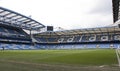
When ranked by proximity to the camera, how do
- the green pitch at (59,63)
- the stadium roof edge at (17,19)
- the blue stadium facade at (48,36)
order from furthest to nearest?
the blue stadium facade at (48,36) → the stadium roof edge at (17,19) → the green pitch at (59,63)

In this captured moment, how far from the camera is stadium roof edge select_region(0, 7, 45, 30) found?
66.8 m

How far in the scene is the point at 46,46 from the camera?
3730 inches

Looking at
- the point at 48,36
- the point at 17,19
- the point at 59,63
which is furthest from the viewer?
the point at 48,36

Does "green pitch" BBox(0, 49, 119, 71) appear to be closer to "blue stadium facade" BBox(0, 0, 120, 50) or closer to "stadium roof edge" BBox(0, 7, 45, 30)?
"stadium roof edge" BBox(0, 7, 45, 30)

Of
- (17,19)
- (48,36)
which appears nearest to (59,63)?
(17,19)

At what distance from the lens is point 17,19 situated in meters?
75.5

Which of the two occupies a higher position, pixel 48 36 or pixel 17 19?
pixel 17 19

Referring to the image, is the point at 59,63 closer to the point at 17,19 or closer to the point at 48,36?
the point at 17,19

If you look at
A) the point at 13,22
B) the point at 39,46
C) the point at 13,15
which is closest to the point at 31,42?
the point at 39,46

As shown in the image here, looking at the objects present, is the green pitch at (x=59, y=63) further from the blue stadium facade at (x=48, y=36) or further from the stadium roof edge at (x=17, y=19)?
the blue stadium facade at (x=48, y=36)

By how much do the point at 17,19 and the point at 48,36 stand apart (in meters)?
26.7

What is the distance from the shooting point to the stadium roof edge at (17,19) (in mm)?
66750

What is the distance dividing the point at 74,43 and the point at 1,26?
3001 cm

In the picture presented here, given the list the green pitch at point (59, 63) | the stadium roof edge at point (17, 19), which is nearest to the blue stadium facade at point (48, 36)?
the stadium roof edge at point (17, 19)
